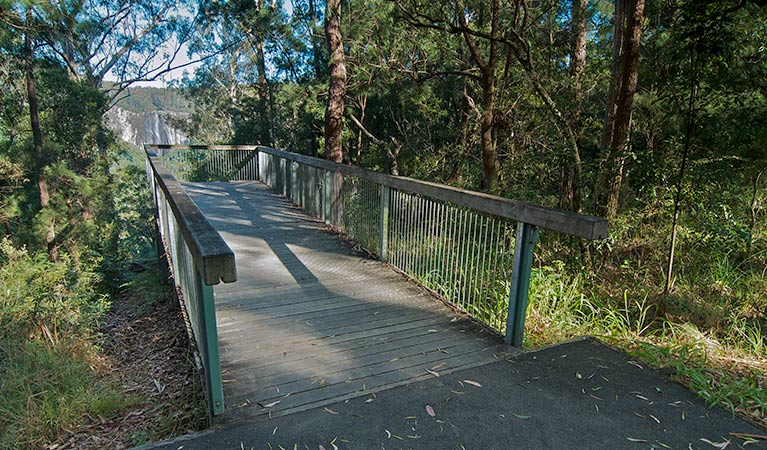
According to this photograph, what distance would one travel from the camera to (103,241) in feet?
66.9

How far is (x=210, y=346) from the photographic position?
93.7 inches

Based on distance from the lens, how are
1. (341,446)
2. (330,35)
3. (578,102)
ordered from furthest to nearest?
(330,35) → (578,102) → (341,446)

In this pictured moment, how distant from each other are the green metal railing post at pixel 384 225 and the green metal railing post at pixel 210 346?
8.88ft

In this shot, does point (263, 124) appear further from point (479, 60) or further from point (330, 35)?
point (479, 60)

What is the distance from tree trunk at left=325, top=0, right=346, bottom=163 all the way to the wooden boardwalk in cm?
308

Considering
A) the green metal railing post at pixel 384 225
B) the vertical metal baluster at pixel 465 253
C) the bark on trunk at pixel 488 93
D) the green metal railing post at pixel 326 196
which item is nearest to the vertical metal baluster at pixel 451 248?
the vertical metal baluster at pixel 465 253

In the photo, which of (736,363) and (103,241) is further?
(103,241)

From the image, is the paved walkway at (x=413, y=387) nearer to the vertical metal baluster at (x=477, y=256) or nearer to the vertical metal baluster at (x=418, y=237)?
the vertical metal baluster at (x=477, y=256)

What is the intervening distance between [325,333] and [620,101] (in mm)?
3928

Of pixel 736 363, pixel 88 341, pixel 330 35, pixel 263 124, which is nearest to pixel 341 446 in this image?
pixel 736 363

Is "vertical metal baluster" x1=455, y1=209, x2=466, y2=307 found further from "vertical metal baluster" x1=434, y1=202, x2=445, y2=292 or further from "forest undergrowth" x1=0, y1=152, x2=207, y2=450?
"forest undergrowth" x1=0, y1=152, x2=207, y2=450

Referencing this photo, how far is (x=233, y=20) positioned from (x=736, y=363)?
23.1 m

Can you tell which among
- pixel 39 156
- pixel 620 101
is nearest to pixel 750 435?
pixel 620 101

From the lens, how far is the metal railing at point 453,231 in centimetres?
305
